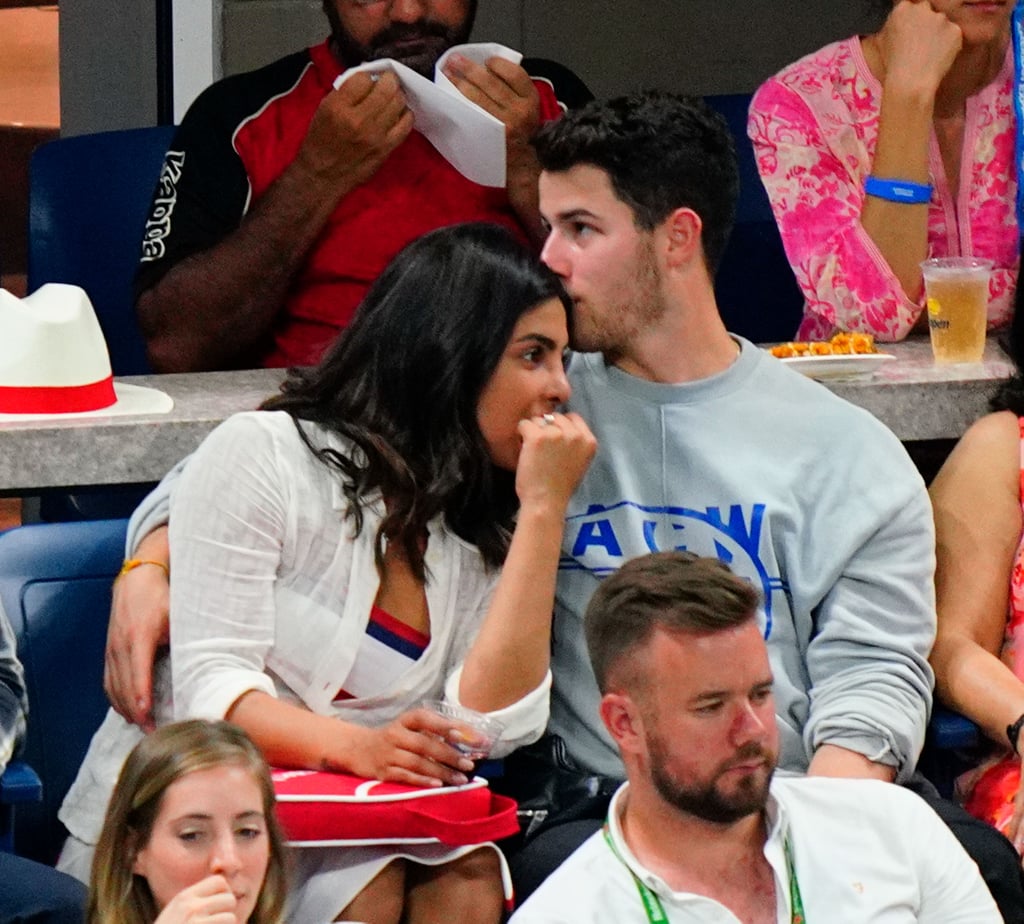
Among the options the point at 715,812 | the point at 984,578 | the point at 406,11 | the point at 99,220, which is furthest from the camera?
the point at 99,220

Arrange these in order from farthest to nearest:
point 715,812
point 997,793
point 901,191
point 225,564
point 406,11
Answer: point 406,11 → point 901,191 → point 997,793 → point 225,564 → point 715,812

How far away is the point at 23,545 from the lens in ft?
9.53

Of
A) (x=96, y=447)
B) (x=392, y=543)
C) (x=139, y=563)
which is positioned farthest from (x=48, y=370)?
(x=392, y=543)

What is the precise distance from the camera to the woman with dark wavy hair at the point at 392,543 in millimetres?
2539

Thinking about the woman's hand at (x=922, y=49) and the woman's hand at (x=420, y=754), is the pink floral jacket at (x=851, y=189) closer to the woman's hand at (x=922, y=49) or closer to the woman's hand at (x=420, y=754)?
the woman's hand at (x=922, y=49)

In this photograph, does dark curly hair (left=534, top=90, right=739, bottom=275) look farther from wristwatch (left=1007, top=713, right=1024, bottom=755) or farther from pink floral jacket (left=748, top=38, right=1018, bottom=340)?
wristwatch (left=1007, top=713, right=1024, bottom=755)

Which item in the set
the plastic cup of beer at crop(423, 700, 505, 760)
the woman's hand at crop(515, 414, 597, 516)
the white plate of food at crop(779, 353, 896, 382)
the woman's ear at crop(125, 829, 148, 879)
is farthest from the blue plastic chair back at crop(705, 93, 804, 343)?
the woman's ear at crop(125, 829, 148, 879)

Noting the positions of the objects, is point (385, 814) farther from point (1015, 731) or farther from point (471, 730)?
point (1015, 731)

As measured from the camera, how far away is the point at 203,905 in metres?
2.21

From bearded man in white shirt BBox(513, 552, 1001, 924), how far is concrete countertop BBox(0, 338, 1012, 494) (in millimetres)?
838

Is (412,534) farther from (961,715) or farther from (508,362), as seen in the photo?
(961,715)

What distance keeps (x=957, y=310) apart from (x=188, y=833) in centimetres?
150

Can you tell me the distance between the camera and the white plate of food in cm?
309

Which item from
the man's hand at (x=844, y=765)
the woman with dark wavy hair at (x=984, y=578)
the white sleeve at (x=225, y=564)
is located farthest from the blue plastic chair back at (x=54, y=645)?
the woman with dark wavy hair at (x=984, y=578)
